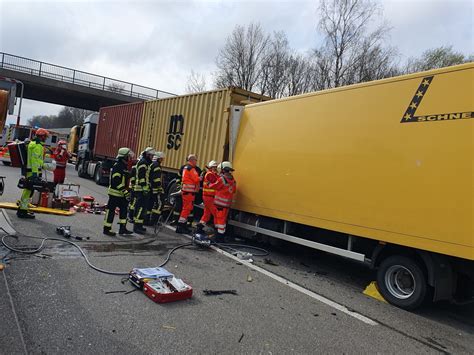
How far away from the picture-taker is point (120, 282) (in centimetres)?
454

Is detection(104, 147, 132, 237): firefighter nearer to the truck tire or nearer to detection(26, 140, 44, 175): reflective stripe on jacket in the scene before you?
detection(26, 140, 44, 175): reflective stripe on jacket

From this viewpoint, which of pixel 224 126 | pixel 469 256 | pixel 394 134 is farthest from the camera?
pixel 224 126

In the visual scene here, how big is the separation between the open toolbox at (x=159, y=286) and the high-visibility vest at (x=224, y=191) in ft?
9.65

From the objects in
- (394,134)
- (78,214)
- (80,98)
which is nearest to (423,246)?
(394,134)

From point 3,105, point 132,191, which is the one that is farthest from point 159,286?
point 132,191

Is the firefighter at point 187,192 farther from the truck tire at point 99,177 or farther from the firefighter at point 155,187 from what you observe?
the truck tire at point 99,177

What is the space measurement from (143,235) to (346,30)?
19934 mm

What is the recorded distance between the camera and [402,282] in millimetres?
4863

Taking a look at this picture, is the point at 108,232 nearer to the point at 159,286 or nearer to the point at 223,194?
the point at 223,194

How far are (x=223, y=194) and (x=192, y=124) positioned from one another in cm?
300

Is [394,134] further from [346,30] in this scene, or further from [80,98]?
[80,98]

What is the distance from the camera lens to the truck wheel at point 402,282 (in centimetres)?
452

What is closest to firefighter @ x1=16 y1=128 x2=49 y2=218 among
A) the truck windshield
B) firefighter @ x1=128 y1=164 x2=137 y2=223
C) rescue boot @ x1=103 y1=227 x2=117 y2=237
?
rescue boot @ x1=103 y1=227 x2=117 y2=237

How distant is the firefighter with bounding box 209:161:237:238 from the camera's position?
24.3ft
